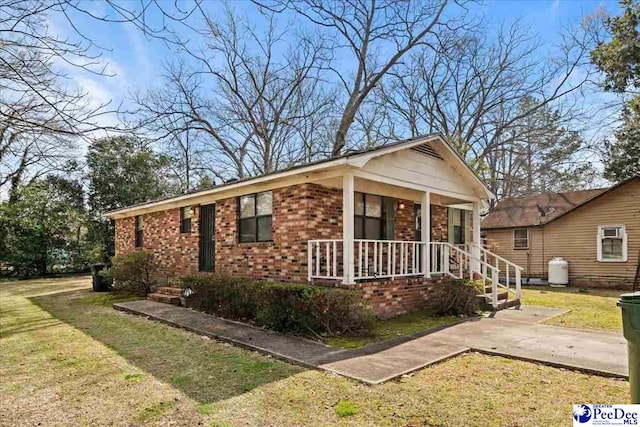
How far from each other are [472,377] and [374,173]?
15.9 ft

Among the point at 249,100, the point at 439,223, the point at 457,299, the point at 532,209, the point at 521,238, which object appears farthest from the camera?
the point at 249,100

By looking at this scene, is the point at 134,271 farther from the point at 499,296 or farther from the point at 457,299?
the point at 499,296

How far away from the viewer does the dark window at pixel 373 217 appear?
10.1m

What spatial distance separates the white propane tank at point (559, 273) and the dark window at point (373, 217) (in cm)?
1094

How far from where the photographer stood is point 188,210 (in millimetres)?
13445

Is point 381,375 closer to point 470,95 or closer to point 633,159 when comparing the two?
point 633,159

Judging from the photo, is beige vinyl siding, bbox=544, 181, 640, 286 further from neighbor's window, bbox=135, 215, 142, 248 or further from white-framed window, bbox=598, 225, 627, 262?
neighbor's window, bbox=135, 215, 142, 248

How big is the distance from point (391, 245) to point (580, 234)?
1233 cm

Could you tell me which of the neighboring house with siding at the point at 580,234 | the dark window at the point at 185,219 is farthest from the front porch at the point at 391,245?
the neighboring house with siding at the point at 580,234

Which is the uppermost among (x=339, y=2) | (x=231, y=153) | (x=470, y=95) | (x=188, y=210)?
(x=339, y=2)

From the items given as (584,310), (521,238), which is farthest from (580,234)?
(584,310)

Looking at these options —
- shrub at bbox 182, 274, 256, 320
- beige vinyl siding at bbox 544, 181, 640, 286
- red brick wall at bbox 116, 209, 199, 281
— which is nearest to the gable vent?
shrub at bbox 182, 274, 256, 320

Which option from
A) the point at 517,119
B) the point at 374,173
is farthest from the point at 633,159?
the point at 374,173

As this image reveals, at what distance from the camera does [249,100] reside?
2694cm
